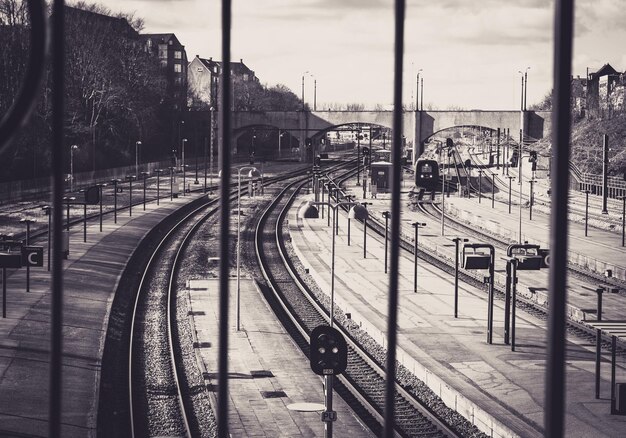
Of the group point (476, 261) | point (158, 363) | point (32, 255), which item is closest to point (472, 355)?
point (476, 261)

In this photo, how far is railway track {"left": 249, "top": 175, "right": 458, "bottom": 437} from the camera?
14.2m

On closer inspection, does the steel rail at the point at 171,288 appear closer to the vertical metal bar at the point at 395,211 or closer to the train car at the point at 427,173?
the vertical metal bar at the point at 395,211

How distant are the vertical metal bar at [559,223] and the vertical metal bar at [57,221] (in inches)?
53.3

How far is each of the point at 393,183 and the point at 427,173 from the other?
58.4 m

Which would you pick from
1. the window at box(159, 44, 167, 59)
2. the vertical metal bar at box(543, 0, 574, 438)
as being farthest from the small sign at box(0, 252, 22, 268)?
the window at box(159, 44, 167, 59)

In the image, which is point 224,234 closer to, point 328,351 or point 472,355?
point 328,351

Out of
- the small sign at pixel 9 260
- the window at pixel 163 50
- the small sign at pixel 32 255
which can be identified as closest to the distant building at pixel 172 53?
the window at pixel 163 50

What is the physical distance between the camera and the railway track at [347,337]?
46.6 ft

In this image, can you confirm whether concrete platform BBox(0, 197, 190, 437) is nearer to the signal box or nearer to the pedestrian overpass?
the signal box

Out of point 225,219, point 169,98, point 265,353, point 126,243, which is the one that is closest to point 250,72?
point 169,98

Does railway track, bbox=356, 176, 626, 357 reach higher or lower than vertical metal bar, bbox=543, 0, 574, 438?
lower

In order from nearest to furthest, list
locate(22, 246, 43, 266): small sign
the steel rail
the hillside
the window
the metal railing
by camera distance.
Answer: the metal railing < the steel rail < locate(22, 246, 43, 266): small sign < the hillside < the window

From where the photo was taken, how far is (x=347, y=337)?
20.1 m

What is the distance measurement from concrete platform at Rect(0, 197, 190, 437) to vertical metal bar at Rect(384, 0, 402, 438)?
10.3 meters
